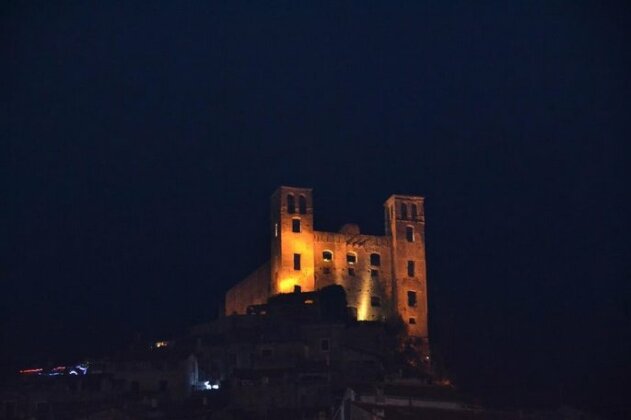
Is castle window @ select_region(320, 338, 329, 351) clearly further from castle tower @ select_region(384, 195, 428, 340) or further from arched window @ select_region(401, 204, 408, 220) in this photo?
arched window @ select_region(401, 204, 408, 220)

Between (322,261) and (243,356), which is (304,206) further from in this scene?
(243,356)

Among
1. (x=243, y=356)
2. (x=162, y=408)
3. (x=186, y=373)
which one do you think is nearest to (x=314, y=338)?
(x=243, y=356)

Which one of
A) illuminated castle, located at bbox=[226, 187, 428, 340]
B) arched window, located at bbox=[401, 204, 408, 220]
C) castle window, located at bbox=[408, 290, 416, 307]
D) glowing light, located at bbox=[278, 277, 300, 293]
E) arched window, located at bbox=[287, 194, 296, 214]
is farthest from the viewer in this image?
arched window, located at bbox=[401, 204, 408, 220]

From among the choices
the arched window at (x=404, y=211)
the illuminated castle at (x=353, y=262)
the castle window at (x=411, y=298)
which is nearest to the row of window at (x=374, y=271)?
the illuminated castle at (x=353, y=262)

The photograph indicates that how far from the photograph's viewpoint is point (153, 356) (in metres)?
58.2

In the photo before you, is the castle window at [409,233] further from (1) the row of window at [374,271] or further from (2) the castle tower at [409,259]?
(1) the row of window at [374,271]

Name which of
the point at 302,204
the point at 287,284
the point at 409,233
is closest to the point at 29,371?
the point at 287,284

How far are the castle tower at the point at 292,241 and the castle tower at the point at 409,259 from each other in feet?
20.3

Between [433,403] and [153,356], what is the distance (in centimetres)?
1803

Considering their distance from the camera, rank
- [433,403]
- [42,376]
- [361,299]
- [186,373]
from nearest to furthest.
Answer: [433,403], [186,373], [42,376], [361,299]

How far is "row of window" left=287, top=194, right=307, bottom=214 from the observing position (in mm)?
74875

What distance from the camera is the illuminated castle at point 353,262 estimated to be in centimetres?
7300

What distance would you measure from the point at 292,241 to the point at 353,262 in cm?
466

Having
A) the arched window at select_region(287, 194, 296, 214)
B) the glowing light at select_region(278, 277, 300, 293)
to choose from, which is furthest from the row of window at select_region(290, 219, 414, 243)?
the glowing light at select_region(278, 277, 300, 293)
